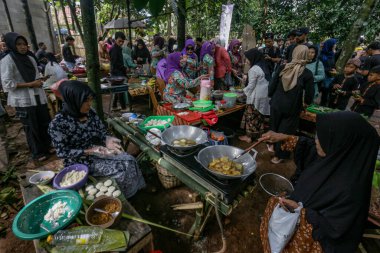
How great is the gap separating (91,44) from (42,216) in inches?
85.3

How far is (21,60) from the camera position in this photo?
3242 mm

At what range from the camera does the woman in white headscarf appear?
3115 mm

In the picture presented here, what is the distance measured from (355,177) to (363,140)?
258 mm

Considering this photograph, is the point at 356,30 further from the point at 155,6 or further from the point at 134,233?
the point at 134,233

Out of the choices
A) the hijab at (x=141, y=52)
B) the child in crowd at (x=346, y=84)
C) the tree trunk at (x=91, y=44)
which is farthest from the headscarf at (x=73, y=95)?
the hijab at (x=141, y=52)

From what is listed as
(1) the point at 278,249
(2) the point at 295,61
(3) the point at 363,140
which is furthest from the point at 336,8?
(1) the point at 278,249

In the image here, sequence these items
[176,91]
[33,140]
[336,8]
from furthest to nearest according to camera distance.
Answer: [336,8] < [176,91] < [33,140]

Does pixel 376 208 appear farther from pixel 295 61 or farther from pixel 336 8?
pixel 336 8

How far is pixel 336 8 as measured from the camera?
850cm

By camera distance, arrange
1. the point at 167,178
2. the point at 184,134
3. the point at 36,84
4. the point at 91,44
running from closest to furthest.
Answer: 1. the point at 184,134
2. the point at 91,44
3. the point at 167,178
4. the point at 36,84

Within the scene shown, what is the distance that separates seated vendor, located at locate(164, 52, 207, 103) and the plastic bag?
281 cm

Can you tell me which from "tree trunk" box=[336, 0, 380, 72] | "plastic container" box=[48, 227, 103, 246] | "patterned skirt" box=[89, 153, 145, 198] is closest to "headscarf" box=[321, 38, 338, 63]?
"tree trunk" box=[336, 0, 380, 72]

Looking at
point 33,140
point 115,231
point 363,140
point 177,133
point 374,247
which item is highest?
point 363,140

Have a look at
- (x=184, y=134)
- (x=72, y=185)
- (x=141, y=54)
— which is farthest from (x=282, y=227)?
(x=141, y=54)
